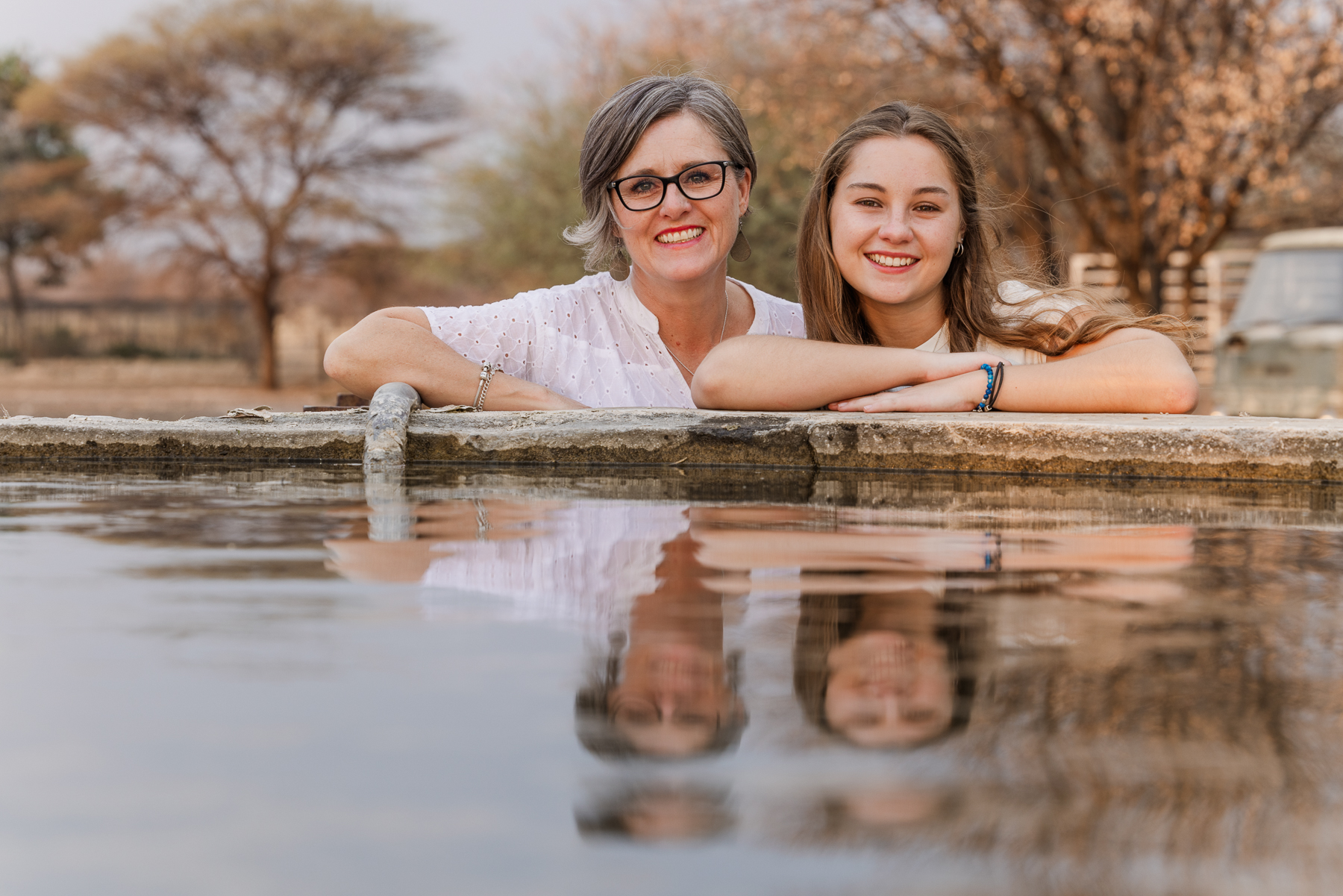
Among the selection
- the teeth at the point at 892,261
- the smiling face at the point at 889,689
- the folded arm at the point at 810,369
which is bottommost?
the smiling face at the point at 889,689

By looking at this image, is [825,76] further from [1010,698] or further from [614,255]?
[1010,698]

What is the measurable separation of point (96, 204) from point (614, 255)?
25090 millimetres

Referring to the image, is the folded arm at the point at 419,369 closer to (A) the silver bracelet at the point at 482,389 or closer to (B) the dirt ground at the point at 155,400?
(A) the silver bracelet at the point at 482,389

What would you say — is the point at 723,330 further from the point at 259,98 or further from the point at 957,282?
the point at 259,98

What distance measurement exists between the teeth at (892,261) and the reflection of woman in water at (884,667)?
7.23ft

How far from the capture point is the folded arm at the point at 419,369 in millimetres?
3850

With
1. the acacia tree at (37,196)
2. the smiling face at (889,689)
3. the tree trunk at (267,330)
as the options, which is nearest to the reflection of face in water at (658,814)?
the smiling face at (889,689)

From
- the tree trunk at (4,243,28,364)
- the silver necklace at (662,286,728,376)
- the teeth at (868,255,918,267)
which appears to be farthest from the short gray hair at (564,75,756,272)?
the tree trunk at (4,243,28,364)

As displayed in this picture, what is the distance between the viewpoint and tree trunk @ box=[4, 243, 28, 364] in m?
30.2

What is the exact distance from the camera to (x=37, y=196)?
2709 cm

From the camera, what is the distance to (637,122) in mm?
3701

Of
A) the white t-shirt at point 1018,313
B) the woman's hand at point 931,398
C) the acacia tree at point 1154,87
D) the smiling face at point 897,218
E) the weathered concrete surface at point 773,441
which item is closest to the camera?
the weathered concrete surface at point 773,441

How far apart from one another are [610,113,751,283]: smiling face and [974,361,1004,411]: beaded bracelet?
0.87m

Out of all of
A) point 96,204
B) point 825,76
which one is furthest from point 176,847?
point 96,204
